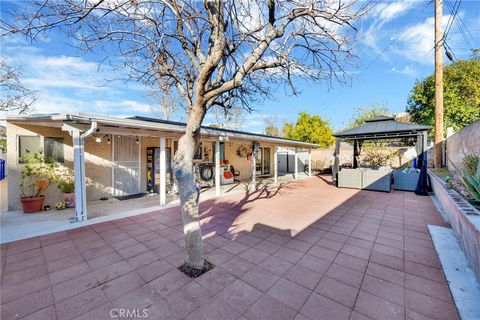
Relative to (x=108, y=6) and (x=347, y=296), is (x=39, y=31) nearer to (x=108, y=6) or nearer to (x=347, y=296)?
(x=108, y=6)

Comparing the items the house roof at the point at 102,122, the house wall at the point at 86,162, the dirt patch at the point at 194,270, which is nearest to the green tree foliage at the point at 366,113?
the house roof at the point at 102,122

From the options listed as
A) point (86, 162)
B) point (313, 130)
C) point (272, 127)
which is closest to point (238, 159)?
point (86, 162)

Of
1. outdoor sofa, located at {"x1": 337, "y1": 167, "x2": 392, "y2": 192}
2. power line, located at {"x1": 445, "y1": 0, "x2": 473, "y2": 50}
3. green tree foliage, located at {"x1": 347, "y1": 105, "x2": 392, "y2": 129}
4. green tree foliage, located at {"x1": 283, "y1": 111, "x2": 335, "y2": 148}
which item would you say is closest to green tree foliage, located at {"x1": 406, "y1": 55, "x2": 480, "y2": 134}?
power line, located at {"x1": 445, "y1": 0, "x2": 473, "y2": 50}

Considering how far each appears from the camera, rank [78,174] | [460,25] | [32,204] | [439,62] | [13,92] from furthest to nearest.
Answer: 1. [13,92]
2. [439,62]
3. [460,25]
4. [32,204]
5. [78,174]

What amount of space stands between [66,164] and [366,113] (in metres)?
26.2

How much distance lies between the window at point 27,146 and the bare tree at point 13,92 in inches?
297

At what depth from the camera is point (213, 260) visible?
2.93 metres

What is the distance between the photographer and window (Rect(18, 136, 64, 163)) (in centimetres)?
536

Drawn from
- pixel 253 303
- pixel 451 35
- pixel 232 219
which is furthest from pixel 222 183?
pixel 451 35

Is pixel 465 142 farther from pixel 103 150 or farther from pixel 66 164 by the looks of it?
pixel 66 164

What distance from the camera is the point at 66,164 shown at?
6.05 meters

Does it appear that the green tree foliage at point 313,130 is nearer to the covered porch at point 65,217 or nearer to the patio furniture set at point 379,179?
the patio furniture set at point 379,179

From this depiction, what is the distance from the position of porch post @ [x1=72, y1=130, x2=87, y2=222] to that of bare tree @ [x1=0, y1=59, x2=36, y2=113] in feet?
32.1

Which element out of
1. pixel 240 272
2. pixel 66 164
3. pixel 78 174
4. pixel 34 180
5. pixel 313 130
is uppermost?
pixel 313 130
